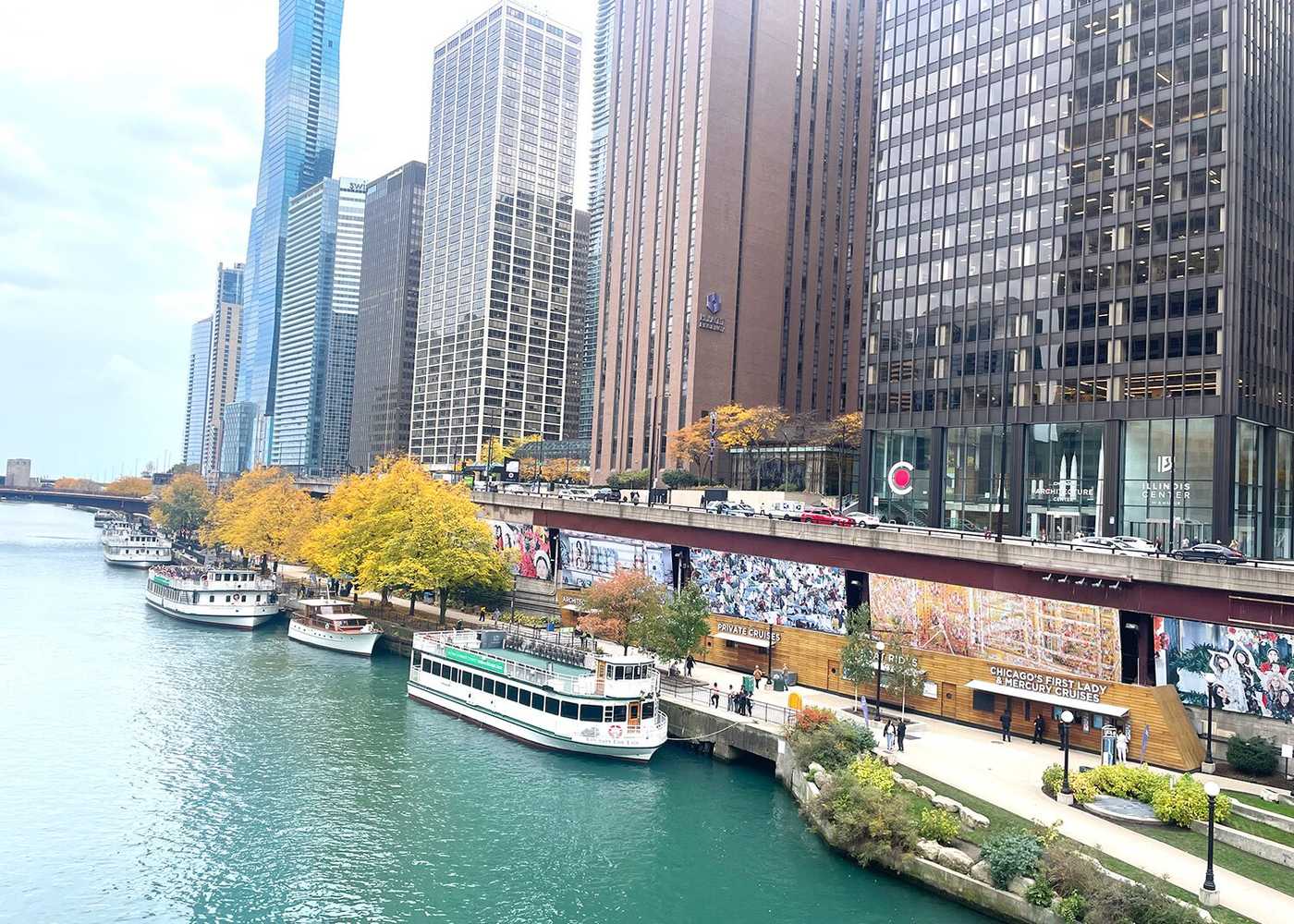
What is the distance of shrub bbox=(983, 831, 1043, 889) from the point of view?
98.9 feet

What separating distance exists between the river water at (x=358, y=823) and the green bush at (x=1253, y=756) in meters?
17.9

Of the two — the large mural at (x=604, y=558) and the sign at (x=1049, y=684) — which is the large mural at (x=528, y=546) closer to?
the large mural at (x=604, y=558)

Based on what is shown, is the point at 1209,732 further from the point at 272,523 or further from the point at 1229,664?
the point at 272,523

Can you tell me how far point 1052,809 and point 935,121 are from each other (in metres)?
77.8

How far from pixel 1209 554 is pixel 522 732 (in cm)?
3692

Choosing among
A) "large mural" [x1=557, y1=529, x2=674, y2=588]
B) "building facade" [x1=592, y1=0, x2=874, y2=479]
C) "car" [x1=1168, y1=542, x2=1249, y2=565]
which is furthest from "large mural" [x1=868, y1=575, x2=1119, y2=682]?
"building facade" [x1=592, y1=0, x2=874, y2=479]

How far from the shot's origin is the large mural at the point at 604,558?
250ft

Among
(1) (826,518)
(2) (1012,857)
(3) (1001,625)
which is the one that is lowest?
(2) (1012,857)

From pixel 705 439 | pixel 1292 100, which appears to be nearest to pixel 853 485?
pixel 705 439

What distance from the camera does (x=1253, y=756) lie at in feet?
130

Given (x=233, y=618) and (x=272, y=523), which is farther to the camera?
(x=272, y=523)

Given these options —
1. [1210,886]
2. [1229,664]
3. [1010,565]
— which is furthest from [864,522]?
[1210,886]

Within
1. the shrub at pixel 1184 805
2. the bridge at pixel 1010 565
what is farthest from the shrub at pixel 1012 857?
the bridge at pixel 1010 565

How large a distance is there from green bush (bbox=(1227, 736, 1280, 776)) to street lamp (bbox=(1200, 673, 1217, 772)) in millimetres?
774
